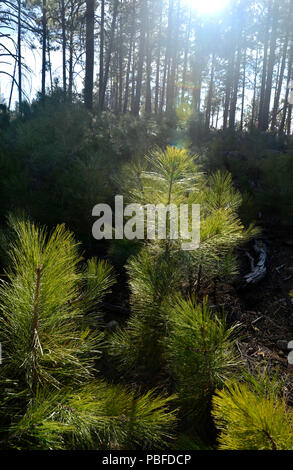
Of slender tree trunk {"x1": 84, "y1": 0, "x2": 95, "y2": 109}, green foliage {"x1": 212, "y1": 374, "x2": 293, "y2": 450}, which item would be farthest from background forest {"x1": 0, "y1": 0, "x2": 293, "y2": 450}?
slender tree trunk {"x1": 84, "y1": 0, "x2": 95, "y2": 109}

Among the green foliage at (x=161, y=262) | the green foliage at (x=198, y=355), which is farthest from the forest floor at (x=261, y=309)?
the green foliage at (x=161, y=262)

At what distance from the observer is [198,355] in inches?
57.9

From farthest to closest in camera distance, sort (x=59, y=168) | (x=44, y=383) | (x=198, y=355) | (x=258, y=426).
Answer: (x=59, y=168)
(x=198, y=355)
(x=44, y=383)
(x=258, y=426)

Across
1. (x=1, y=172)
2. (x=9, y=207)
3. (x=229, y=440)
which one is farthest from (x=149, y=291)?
(x=1, y=172)

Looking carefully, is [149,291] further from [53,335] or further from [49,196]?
[49,196]

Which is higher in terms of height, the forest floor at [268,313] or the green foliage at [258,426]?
the green foliage at [258,426]

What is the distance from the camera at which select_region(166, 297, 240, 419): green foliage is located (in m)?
1.43

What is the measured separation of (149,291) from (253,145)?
29.9 ft

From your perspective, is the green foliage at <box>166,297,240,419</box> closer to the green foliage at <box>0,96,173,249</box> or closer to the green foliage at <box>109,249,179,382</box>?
the green foliage at <box>109,249,179,382</box>

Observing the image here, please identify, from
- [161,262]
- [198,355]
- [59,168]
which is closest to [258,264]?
[161,262]

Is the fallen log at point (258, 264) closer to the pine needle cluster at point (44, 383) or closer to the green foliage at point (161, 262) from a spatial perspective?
the green foliage at point (161, 262)

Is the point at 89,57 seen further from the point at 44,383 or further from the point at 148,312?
the point at 44,383

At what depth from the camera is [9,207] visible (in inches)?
132

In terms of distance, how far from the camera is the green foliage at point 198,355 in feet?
4.68
